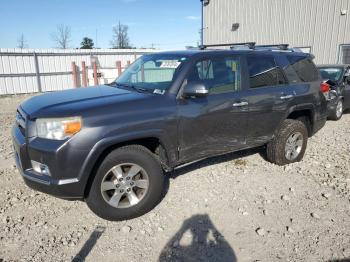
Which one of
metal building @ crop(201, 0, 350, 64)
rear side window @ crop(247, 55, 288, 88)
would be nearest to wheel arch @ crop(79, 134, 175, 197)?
rear side window @ crop(247, 55, 288, 88)

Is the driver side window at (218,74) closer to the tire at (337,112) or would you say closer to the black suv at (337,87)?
the black suv at (337,87)

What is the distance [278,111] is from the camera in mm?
4832

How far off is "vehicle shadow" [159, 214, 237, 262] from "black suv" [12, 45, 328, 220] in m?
0.56

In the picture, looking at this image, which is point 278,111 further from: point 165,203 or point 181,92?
point 165,203

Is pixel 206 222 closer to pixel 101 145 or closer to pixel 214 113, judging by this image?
pixel 214 113

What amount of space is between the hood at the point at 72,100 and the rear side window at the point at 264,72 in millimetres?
1726

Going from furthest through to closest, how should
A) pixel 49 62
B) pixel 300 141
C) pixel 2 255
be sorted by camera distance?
1. pixel 49 62
2. pixel 300 141
3. pixel 2 255

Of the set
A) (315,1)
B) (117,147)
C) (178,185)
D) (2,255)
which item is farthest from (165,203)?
(315,1)

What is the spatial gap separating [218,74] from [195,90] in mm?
747

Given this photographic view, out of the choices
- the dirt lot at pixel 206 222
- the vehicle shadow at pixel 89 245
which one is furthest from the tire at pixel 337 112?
the vehicle shadow at pixel 89 245

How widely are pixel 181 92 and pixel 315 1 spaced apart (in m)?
14.3

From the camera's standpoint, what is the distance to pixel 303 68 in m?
5.35

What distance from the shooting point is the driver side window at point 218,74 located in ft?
13.2

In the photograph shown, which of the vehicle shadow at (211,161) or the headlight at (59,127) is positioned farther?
the vehicle shadow at (211,161)
